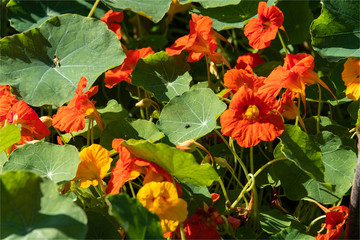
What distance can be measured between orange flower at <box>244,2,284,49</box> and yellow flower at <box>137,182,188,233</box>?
0.52 metres

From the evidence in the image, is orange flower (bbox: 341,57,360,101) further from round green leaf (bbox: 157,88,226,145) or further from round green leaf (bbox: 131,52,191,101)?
Answer: round green leaf (bbox: 131,52,191,101)

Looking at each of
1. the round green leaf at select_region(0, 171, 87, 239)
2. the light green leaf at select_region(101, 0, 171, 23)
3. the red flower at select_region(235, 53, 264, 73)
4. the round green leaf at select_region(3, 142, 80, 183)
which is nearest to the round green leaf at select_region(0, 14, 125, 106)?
Answer: the light green leaf at select_region(101, 0, 171, 23)

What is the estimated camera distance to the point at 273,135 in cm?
117

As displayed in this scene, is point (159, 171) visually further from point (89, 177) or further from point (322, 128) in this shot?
point (322, 128)

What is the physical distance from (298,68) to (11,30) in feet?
4.13

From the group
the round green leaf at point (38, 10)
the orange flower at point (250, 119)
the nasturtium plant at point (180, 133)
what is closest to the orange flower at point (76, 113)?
the nasturtium plant at point (180, 133)

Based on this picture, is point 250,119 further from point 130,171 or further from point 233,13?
point 233,13

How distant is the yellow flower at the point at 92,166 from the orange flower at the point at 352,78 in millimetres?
636

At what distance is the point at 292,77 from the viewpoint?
4.00 ft

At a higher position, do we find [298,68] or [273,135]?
[298,68]

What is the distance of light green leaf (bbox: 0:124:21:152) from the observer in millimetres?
1168

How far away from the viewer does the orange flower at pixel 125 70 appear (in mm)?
1509

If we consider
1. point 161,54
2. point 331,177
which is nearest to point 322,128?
point 331,177

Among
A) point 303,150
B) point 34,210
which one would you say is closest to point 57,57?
point 34,210
